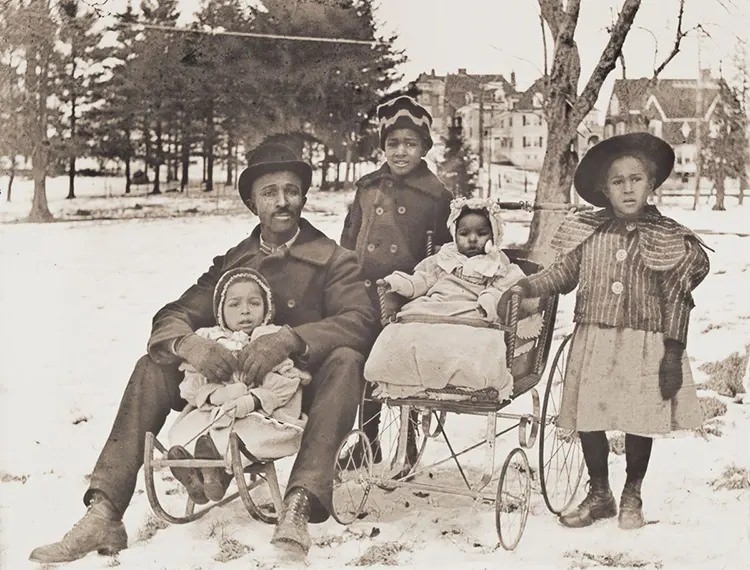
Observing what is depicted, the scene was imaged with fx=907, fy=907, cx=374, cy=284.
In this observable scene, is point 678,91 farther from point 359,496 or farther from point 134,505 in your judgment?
point 134,505

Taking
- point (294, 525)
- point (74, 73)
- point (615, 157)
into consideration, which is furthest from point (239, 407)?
point (74, 73)

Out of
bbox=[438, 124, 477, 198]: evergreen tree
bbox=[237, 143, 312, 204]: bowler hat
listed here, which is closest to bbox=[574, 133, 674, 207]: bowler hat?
bbox=[438, 124, 477, 198]: evergreen tree

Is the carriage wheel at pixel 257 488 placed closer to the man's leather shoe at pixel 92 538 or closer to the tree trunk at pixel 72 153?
the man's leather shoe at pixel 92 538

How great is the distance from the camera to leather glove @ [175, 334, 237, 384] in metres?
3.93

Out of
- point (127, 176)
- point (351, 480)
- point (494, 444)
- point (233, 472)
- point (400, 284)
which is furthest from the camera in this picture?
point (127, 176)

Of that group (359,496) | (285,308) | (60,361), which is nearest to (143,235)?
(60,361)

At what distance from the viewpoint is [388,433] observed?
4859 millimetres

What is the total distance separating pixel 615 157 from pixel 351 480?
1.93 metres

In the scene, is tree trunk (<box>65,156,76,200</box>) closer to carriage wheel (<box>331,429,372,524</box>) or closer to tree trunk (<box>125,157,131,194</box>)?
tree trunk (<box>125,157,131,194</box>)

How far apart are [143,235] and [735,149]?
10.3ft

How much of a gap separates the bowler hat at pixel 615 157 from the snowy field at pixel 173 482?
0.23m

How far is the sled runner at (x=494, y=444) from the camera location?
3.81 metres

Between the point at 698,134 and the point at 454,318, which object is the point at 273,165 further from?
the point at 698,134

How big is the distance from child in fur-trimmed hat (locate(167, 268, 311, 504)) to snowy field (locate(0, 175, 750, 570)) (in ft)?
1.26
